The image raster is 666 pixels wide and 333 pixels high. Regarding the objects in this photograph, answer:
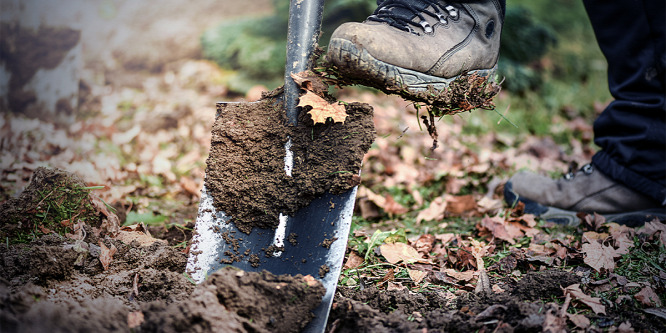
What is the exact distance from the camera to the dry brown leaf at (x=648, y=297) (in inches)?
52.4

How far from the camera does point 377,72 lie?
1.47 meters

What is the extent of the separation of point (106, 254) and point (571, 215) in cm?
211

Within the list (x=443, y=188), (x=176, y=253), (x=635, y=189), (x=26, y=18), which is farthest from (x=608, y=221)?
(x=26, y=18)

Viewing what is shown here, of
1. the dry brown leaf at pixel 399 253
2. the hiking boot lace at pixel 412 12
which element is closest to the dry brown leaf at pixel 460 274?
the dry brown leaf at pixel 399 253

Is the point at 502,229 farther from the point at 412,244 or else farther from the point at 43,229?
the point at 43,229

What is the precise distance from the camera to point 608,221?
212 cm

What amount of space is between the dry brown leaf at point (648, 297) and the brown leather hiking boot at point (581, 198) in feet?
2.57

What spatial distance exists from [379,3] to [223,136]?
872mm

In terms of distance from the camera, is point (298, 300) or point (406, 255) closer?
point (298, 300)

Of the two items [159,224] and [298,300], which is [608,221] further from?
[159,224]

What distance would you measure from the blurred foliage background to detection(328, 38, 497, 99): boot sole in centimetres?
272

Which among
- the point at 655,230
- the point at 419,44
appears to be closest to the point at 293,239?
the point at 419,44

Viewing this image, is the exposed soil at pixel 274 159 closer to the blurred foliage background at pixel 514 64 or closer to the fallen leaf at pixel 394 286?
the fallen leaf at pixel 394 286

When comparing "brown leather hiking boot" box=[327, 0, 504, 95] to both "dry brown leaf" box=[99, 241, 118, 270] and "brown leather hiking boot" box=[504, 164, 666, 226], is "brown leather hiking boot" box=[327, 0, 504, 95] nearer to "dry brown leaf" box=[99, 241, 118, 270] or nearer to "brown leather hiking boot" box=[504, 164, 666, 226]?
"brown leather hiking boot" box=[504, 164, 666, 226]
